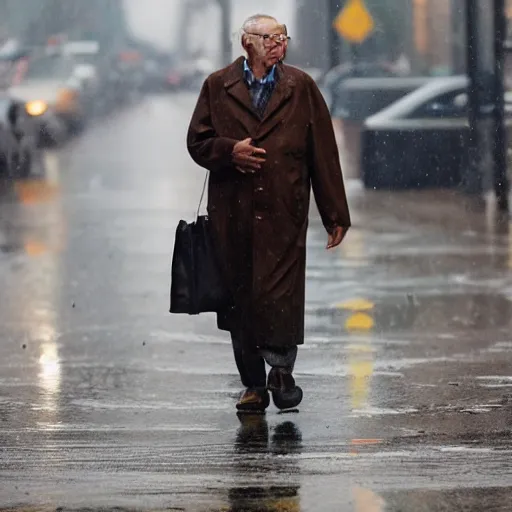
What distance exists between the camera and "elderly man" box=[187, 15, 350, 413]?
287 inches

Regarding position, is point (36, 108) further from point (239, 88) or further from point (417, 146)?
point (239, 88)

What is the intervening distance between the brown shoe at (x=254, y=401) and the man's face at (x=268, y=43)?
1385 mm

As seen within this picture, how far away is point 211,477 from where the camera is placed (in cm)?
638

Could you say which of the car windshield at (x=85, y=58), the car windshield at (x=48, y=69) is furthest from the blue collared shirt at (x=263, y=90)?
the car windshield at (x=85, y=58)

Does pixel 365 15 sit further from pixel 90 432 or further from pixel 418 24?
pixel 90 432

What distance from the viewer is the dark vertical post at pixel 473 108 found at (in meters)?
18.2

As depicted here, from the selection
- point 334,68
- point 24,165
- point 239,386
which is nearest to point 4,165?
point 24,165

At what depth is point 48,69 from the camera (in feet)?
95.6

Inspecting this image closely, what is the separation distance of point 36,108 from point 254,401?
62.0 ft

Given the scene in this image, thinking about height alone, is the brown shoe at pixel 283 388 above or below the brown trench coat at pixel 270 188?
below

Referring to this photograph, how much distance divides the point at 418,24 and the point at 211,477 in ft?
123

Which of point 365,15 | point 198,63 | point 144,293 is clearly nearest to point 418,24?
point 198,63

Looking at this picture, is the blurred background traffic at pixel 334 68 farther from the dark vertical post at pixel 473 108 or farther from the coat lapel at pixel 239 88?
the coat lapel at pixel 239 88

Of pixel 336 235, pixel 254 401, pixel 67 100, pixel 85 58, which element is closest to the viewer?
pixel 336 235
